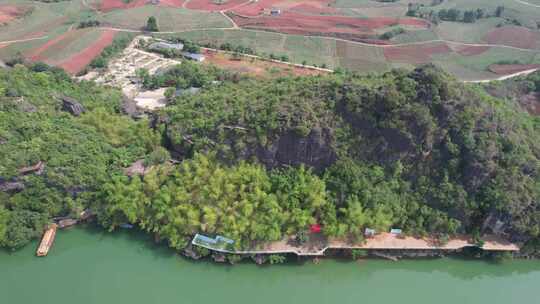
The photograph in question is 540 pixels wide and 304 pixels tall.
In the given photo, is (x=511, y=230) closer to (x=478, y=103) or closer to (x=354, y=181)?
(x=478, y=103)

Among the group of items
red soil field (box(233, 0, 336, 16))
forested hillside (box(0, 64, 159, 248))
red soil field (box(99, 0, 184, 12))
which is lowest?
forested hillside (box(0, 64, 159, 248))

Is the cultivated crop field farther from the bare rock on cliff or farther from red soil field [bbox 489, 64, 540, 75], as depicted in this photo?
the bare rock on cliff

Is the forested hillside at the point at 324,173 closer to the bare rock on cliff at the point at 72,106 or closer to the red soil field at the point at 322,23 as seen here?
the bare rock on cliff at the point at 72,106

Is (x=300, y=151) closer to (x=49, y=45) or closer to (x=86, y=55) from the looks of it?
(x=86, y=55)

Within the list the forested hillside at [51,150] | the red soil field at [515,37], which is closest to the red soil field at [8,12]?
the forested hillside at [51,150]

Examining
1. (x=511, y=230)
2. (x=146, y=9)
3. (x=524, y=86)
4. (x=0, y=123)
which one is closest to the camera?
(x=511, y=230)

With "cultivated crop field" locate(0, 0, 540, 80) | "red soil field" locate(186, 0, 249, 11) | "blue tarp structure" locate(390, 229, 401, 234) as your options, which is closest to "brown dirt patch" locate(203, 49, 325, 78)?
"cultivated crop field" locate(0, 0, 540, 80)

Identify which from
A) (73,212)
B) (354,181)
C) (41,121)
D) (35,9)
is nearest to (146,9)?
(35,9)
